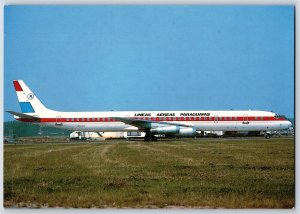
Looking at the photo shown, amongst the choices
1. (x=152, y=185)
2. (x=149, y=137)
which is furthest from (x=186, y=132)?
(x=152, y=185)

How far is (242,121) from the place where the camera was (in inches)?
900

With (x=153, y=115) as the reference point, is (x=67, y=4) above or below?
above

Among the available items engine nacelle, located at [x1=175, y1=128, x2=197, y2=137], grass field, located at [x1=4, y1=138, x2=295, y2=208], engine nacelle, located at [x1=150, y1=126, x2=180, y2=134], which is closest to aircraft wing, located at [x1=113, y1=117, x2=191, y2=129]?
engine nacelle, located at [x1=150, y1=126, x2=180, y2=134]

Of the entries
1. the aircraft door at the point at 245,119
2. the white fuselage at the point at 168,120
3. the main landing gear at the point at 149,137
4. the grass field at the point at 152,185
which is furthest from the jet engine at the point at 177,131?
the grass field at the point at 152,185

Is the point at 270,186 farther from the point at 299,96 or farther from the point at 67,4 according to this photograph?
the point at 67,4

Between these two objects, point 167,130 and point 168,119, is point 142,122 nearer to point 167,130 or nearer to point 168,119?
point 168,119

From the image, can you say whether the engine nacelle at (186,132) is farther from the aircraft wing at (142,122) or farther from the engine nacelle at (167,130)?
the aircraft wing at (142,122)

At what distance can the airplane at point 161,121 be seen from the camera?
22.0m

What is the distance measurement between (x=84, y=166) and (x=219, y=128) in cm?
1403

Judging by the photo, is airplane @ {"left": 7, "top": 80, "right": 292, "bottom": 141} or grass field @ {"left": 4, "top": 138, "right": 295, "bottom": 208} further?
airplane @ {"left": 7, "top": 80, "right": 292, "bottom": 141}

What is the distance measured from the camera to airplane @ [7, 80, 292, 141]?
72.2 feet

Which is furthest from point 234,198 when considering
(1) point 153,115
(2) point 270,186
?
(1) point 153,115

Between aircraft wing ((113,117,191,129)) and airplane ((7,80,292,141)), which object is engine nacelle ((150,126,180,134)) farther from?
aircraft wing ((113,117,191,129))

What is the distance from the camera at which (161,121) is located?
22.5 m
